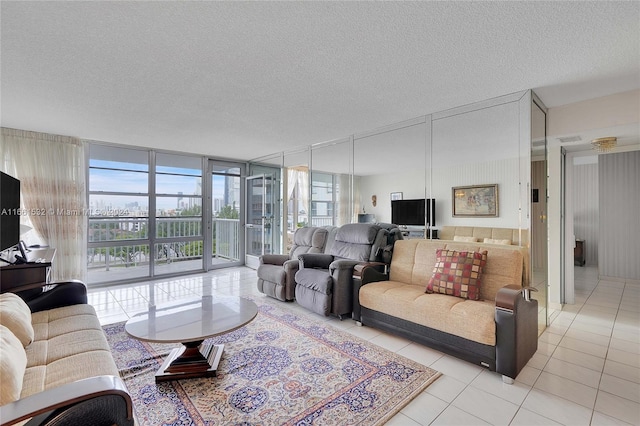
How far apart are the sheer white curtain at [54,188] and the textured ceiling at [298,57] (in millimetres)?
555

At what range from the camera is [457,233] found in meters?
3.55

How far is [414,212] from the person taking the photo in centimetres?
414

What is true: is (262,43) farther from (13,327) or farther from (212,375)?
(212,375)

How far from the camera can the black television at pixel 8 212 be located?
264 centimetres

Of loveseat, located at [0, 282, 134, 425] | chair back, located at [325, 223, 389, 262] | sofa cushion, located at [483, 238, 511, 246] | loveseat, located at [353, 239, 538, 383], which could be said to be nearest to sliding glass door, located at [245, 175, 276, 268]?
chair back, located at [325, 223, 389, 262]

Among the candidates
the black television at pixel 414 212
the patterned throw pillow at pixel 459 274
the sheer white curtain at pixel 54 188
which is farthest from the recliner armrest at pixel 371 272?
the sheer white curtain at pixel 54 188

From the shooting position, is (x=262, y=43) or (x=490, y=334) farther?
(x=490, y=334)

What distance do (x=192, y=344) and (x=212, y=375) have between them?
0.96 ft

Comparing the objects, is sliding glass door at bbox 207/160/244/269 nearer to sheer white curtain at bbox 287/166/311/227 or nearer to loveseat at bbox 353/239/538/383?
sheer white curtain at bbox 287/166/311/227

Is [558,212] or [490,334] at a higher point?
[558,212]

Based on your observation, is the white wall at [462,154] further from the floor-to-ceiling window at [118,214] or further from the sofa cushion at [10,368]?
the floor-to-ceiling window at [118,214]

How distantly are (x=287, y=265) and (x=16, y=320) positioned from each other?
262cm

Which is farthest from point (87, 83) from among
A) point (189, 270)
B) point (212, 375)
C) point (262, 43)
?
point (189, 270)

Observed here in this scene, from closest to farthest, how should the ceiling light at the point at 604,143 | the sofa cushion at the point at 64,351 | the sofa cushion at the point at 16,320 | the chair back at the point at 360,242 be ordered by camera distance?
the sofa cushion at the point at 64,351
the sofa cushion at the point at 16,320
the ceiling light at the point at 604,143
the chair back at the point at 360,242
